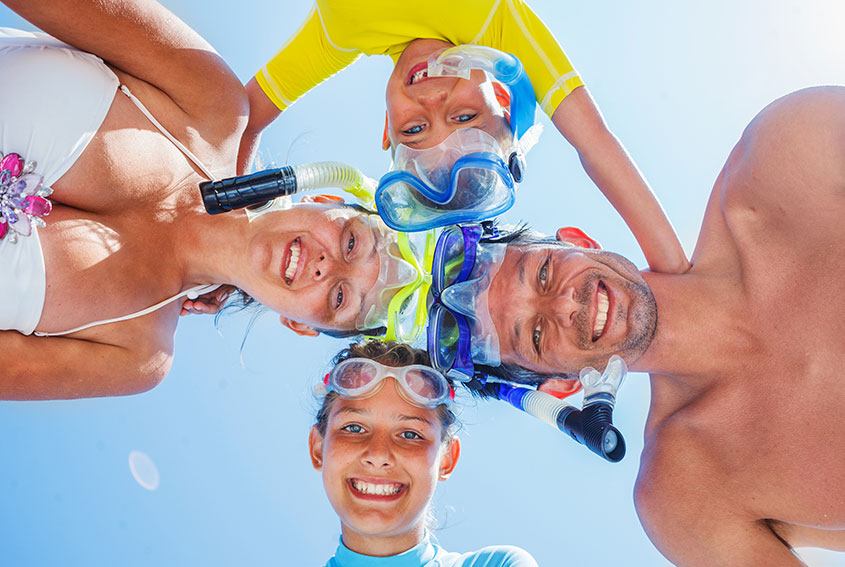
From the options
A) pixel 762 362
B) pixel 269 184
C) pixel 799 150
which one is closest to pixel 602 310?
pixel 762 362

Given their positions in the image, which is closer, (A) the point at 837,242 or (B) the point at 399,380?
(A) the point at 837,242

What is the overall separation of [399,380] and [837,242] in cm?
192

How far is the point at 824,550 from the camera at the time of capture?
2875 millimetres

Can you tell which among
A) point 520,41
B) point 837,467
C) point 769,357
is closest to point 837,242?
point 769,357

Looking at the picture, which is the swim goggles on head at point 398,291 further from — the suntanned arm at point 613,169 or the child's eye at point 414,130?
the suntanned arm at point 613,169

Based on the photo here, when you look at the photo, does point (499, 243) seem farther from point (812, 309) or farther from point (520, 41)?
point (812, 309)

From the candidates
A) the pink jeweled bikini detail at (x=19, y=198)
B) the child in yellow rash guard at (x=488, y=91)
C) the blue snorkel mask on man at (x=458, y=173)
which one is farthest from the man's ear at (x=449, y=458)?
the pink jeweled bikini detail at (x=19, y=198)

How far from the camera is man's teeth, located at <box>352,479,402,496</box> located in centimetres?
274

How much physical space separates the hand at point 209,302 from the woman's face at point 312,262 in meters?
0.45

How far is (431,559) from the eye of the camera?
294 cm

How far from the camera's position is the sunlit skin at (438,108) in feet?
9.14

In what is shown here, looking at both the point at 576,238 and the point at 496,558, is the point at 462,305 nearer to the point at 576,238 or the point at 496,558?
the point at 576,238

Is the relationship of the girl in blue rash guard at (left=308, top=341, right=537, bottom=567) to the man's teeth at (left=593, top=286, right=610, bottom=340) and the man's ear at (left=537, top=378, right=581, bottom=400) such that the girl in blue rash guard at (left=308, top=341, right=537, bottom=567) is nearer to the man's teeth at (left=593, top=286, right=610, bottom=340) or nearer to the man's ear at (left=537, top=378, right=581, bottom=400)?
the man's ear at (left=537, top=378, right=581, bottom=400)

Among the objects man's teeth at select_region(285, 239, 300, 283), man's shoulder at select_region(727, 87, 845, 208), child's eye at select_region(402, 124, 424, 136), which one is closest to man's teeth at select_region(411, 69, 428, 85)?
child's eye at select_region(402, 124, 424, 136)
